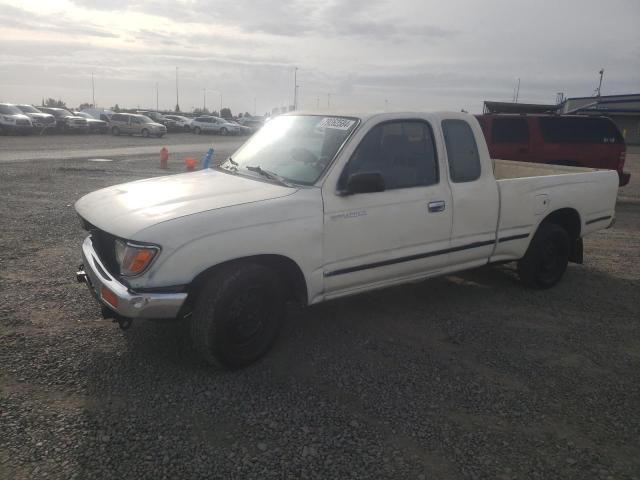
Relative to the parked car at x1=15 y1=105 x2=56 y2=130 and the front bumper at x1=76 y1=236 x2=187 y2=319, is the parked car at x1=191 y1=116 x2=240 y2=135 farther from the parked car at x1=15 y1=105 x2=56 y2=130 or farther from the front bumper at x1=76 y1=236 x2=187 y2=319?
the front bumper at x1=76 y1=236 x2=187 y2=319

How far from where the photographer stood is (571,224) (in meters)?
5.88

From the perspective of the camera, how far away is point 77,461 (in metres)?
2.76

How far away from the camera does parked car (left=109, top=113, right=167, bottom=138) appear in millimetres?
36531

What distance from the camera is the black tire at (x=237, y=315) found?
346 cm

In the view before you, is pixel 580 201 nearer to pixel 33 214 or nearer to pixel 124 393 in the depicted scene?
pixel 124 393

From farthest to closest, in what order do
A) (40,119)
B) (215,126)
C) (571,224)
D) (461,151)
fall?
(215,126), (40,119), (571,224), (461,151)

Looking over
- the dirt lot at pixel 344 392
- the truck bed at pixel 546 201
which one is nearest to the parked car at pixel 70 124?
the dirt lot at pixel 344 392

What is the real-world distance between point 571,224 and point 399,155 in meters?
2.67

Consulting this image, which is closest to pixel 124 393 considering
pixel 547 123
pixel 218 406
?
pixel 218 406

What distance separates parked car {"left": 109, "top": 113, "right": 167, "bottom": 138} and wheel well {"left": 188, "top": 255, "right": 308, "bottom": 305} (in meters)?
35.3

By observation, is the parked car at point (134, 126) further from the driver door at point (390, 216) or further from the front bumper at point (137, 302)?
the front bumper at point (137, 302)

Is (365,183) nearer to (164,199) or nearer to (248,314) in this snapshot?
(248,314)

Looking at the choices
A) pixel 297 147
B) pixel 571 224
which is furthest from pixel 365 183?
pixel 571 224

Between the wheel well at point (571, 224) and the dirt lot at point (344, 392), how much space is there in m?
0.63
